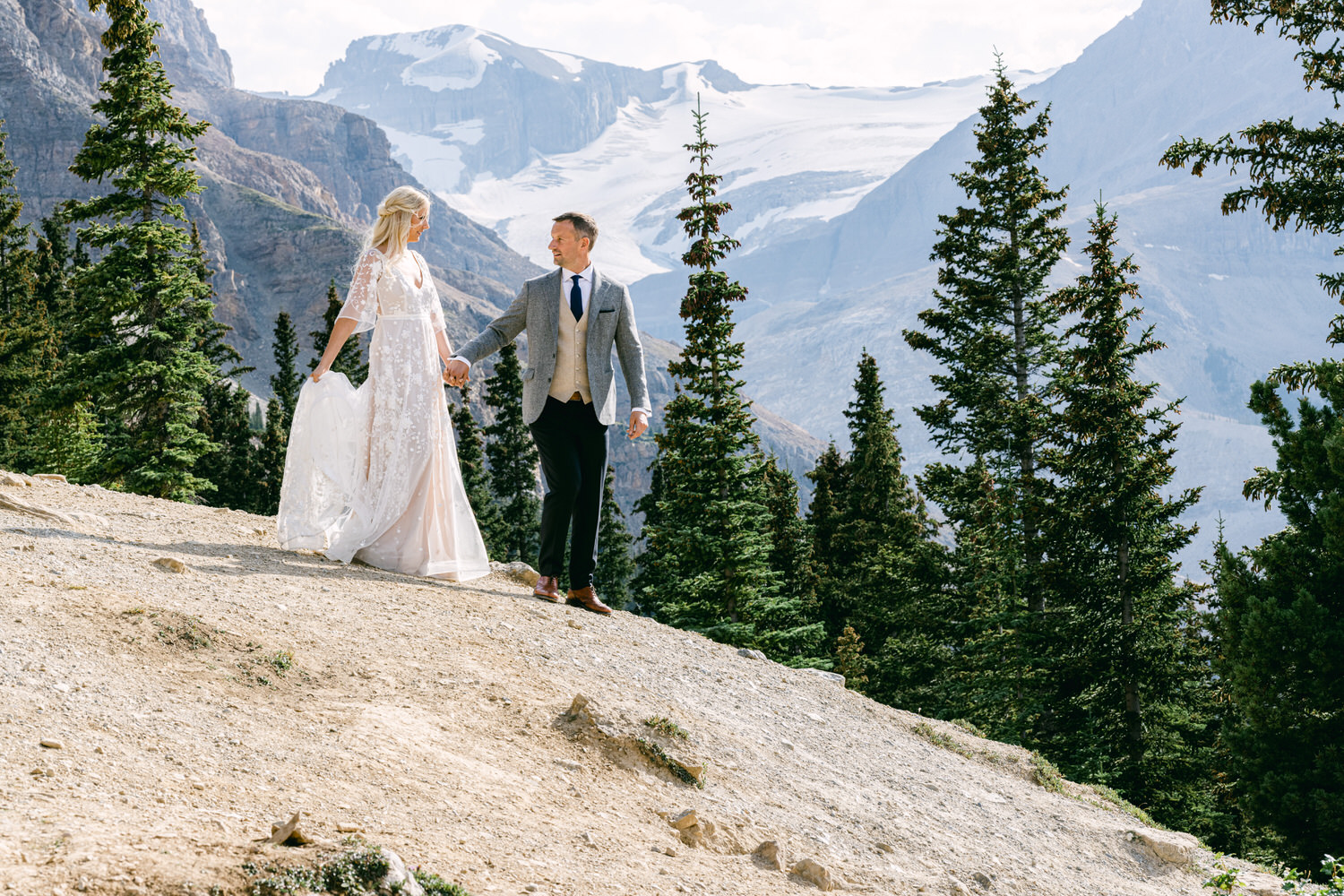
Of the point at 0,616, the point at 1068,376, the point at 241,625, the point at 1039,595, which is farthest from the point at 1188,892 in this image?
the point at 1039,595

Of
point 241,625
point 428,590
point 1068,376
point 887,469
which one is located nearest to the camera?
point 241,625

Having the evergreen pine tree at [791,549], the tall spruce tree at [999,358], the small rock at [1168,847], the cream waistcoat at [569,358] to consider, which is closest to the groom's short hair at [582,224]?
the cream waistcoat at [569,358]

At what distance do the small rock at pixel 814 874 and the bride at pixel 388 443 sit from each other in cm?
455

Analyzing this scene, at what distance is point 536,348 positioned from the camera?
8039 mm

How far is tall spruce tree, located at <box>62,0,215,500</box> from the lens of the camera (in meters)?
25.4

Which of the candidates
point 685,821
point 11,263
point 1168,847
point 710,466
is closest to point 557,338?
point 685,821

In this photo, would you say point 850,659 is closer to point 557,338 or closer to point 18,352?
point 557,338

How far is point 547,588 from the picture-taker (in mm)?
8844

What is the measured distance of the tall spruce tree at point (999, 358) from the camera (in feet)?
78.1

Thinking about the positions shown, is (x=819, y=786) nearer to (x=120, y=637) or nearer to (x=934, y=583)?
(x=120, y=637)

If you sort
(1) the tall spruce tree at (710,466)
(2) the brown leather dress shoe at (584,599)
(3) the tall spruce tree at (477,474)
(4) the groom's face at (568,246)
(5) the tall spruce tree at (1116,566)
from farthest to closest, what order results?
(3) the tall spruce tree at (477,474) → (1) the tall spruce tree at (710,466) → (5) the tall spruce tree at (1116,566) → (2) the brown leather dress shoe at (584,599) → (4) the groom's face at (568,246)

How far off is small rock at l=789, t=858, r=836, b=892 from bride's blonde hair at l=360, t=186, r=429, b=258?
591cm

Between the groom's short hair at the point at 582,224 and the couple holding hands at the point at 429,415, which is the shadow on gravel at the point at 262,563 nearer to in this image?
the couple holding hands at the point at 429,415

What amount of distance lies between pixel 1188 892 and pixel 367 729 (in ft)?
20.3
